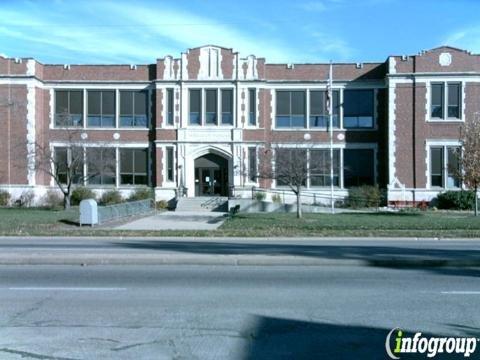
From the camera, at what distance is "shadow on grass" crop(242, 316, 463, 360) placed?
18.9 ft

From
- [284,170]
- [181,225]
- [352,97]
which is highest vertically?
[352,97]

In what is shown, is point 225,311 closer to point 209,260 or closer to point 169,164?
point 209,260

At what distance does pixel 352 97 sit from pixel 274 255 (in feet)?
97.1

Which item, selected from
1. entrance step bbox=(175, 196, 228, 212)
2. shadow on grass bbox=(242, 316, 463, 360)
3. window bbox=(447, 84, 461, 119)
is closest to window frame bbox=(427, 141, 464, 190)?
window bbox=(447, 84, 461, 119)

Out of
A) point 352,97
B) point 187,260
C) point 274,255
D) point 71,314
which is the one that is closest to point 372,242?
point 274,255

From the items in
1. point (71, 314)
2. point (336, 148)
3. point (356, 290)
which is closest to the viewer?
point (71, 314)

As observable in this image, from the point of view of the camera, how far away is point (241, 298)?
339 inches

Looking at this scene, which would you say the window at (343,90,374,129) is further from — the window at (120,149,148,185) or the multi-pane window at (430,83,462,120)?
the window at (120,149,148,185)

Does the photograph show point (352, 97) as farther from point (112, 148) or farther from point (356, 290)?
point (356, 290)

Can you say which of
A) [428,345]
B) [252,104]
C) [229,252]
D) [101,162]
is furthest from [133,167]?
[428,345]

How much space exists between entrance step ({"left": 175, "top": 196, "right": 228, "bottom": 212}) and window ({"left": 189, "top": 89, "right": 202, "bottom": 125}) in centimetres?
566

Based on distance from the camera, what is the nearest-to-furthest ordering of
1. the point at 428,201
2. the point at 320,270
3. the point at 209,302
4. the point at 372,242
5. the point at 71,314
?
the point at 71,314 → the point at 209,302 → the point at 320,270 → the point at 372,242 → the point at 428,201

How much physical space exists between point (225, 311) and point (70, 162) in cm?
2784

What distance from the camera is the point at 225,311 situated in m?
7.70
